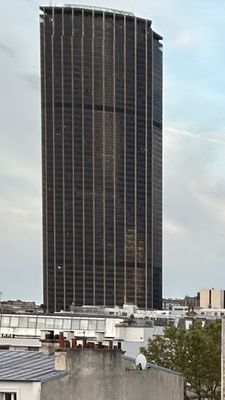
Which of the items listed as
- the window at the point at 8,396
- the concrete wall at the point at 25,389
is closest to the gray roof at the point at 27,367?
the concrete wall at the point at 25,389

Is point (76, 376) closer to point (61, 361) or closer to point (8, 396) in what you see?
point (61, 361)

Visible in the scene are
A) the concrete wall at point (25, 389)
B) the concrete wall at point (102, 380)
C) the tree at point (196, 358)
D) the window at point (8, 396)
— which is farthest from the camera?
the tree at point (196, 358)

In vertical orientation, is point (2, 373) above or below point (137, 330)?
below

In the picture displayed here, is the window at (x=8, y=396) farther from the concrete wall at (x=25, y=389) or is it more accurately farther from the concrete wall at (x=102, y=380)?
the concrete wall at (x=102, y=380)

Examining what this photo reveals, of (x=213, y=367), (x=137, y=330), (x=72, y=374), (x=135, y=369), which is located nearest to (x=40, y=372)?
(x=72, y=374)

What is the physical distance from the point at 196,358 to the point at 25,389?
29621 mm

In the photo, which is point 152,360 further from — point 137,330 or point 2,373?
point 137,330

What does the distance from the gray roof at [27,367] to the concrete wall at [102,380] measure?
37 cm

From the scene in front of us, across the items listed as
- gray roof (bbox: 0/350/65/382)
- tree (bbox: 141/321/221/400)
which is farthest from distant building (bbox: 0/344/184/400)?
tree (bbox: 141/321/221/400)

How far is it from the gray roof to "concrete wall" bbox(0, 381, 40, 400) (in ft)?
0.45

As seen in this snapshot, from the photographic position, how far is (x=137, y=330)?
92.1 metres

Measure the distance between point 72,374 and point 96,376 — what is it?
3.12 ft

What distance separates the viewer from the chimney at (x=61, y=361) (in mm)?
25844

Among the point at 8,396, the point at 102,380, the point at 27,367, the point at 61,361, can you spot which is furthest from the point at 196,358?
the point at 8,396
